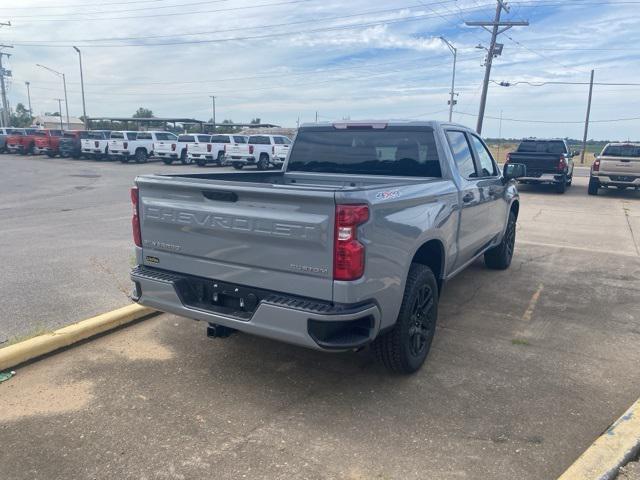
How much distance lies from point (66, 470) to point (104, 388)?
93cm

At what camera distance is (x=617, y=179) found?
17.2 m

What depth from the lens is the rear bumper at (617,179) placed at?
16.8 m

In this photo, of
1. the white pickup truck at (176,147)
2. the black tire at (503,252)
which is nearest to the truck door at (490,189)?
the black tire at (503,252)

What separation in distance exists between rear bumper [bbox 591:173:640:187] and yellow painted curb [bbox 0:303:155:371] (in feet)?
55.2

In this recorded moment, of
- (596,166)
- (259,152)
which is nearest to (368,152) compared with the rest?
(596,166)

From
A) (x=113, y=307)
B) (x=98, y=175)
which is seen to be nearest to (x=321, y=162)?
(x=113, y=307)

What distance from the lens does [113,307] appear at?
17.3 feet

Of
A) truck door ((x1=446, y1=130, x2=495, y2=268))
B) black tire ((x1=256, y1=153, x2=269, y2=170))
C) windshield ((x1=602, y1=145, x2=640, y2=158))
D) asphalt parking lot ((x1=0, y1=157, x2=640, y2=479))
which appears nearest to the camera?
asphalt parking lot ((x1=0, y1=157, x2=640, y2=479))

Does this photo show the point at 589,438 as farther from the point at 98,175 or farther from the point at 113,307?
the point at 98,175

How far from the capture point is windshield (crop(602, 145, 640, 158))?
679 inches

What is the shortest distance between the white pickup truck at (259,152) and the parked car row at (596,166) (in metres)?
13.0

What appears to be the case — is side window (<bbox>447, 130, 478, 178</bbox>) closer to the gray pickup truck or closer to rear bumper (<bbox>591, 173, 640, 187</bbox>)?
the gray pickup truck

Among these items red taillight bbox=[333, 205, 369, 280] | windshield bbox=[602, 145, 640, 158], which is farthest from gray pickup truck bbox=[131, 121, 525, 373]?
windshield bbox=[602, 145, 640, 158]

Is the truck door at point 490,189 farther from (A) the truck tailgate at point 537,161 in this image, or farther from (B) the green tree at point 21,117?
(B) the green tree at point 21,117
